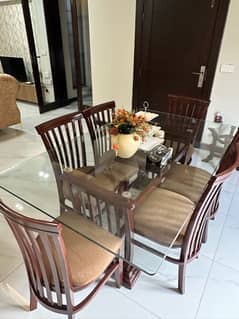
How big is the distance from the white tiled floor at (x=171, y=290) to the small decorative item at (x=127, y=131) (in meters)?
0.91

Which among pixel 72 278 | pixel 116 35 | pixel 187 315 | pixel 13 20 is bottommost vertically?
pixel 187 315

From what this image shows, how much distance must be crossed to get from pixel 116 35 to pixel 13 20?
10.6 ft

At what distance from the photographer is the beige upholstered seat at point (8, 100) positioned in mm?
3319

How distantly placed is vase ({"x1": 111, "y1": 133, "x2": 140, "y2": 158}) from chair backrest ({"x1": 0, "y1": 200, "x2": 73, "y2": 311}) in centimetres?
89

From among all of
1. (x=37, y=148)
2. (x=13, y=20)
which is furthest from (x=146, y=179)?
(x=13, y=20)

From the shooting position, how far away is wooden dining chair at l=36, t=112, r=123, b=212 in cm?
163

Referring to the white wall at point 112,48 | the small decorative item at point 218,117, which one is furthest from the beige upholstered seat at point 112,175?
the white wall at point 112,48

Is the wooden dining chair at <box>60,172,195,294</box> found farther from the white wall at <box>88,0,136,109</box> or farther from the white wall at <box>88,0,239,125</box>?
the white wall at <box>88,0,136,109</box>

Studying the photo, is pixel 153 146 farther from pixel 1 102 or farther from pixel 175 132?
pixel 1 102

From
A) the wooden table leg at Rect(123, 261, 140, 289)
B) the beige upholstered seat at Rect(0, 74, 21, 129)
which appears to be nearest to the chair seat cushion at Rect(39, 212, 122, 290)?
the wooden table leg at Rect(123, 261, 140, 289)

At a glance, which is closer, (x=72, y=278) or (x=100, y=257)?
(x=72, y=278)

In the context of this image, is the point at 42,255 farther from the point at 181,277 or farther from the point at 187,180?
the point at 187,180

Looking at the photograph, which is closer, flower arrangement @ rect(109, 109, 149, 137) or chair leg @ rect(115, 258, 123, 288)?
chair leg @ rect(115, 258, 123, 288)

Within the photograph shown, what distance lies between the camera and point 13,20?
526cm
